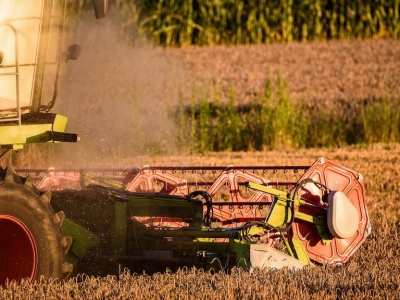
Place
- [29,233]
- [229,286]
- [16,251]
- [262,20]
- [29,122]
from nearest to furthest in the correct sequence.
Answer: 1. [229,286]
2. [29,233]
3. [16,251]
4. [29,122]
5. [262,20]

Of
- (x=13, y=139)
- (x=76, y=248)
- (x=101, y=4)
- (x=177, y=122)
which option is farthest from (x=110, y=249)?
(x=177, y=122)

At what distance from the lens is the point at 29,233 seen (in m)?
5.93

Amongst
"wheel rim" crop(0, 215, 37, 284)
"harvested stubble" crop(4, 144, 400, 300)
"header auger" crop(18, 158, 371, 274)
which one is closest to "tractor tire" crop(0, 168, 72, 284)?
"wheel rim" crop(0, 215, 37, 284)

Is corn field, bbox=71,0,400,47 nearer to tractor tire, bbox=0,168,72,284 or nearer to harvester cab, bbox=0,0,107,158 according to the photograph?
harvester cab, bbox=0,0,107,158

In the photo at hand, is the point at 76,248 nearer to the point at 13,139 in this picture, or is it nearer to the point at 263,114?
the point at 13,139

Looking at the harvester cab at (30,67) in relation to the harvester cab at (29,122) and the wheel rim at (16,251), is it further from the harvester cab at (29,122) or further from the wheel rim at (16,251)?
the wheel rim at (16,251)

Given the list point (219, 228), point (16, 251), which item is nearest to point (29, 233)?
point (16, 251)

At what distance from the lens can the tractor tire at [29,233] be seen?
5.87 m

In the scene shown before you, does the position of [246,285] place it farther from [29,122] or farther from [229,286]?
[29,122]

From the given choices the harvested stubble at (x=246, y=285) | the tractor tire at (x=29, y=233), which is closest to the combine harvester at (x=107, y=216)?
the tractor tire at (x=29, y=233)

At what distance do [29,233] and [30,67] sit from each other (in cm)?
102

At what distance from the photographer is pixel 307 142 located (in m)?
15.5

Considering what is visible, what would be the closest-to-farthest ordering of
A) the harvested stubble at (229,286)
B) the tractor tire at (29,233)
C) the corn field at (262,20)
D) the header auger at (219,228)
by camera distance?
the harvested stubble at (229,286), the tractor tire at (29,233), the header auger at (219,228), the corn field at (262,20)

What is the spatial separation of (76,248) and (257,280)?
1211 millimetres
